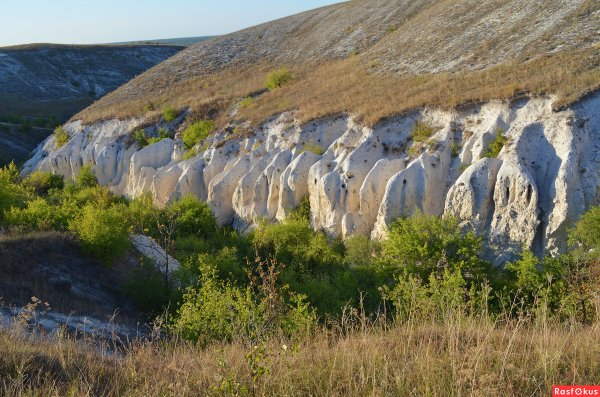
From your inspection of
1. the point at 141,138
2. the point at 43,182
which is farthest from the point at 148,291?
the point at 43,182

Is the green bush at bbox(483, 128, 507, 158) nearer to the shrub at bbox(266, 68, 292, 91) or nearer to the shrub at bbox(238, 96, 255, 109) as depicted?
the shrub at bbox(238, 96, 255, 109)

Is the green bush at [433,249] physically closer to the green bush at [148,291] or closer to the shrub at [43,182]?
the green bush at [148,291]

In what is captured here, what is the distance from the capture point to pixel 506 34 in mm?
23016

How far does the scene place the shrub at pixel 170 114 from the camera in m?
29.3

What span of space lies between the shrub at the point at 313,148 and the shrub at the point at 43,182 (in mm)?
15555

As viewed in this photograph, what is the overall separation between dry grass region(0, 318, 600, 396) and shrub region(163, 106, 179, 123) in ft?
84.2

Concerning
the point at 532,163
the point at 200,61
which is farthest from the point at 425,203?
the point at 200,61

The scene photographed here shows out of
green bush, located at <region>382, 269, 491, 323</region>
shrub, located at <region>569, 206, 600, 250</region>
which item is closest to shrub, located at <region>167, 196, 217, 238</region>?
green bush, located at <region>382, 269, 491, 323</region>

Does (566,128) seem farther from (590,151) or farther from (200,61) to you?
(200,61)

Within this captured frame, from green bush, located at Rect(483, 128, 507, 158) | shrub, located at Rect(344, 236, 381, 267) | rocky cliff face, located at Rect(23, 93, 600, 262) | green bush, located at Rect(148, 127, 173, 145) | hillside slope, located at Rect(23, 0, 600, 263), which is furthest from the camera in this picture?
green bush, located at Rect(148, 127, 173, 145)

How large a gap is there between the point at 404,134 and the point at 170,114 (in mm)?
15742

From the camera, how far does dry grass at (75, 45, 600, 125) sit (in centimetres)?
1753

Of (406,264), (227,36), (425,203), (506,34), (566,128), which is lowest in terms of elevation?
(406,264)

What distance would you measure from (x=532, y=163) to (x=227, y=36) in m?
38.7
